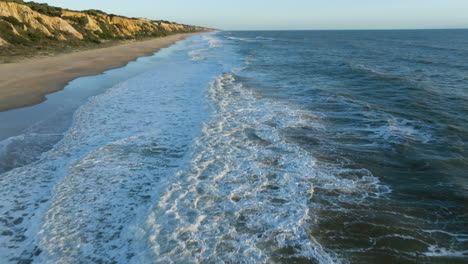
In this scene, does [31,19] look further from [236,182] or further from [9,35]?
[236,182]

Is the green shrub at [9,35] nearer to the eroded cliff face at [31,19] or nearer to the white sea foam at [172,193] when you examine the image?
the eroded cliff face at [31,19]

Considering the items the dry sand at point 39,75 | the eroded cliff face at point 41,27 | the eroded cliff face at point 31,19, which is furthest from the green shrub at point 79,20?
the dry sand at point 39,75

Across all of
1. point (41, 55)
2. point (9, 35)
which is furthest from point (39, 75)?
point (9, 35)

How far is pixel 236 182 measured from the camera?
22.0 feet

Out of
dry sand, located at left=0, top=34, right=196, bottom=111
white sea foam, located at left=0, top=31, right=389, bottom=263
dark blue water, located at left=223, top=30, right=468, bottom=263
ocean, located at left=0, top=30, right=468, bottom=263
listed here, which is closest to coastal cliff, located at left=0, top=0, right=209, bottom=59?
dry sand, located at left=0, top=34, right=196, bottom=111

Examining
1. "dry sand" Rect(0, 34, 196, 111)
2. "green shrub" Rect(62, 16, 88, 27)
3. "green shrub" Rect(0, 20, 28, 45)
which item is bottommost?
"dry sand" Rect(0, 34, 196, 111)

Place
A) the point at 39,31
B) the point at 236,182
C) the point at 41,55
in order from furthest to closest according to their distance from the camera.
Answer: the point at 39,31
the point at 41,55
the point at 236,182

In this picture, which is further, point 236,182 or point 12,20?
point 12,20

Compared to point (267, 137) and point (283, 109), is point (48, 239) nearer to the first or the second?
point (267, 137)

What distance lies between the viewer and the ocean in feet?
15.7

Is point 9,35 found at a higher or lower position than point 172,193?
higher

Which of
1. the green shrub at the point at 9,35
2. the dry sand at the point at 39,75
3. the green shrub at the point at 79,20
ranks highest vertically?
the green shrub at the point at 79,20

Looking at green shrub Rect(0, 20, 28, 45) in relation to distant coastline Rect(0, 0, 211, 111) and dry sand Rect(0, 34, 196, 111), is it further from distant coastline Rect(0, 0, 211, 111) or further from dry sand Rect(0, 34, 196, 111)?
dry sand Rect(0, 34, 196, 111)

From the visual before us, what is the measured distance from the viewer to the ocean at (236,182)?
4.78 metres
